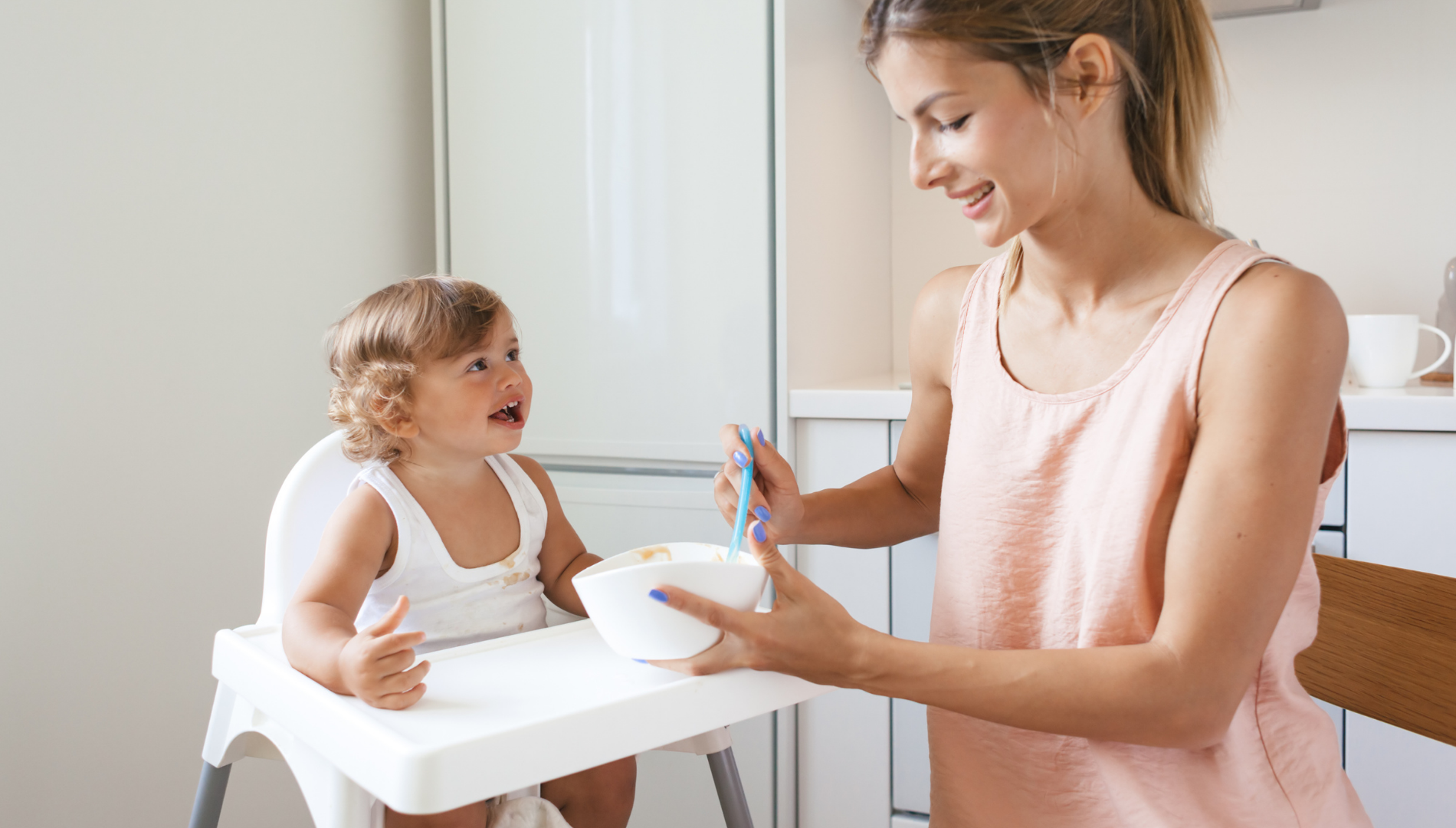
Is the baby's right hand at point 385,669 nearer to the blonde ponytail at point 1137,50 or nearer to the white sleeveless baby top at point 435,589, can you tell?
the white sleeveless baby top at point 435,589

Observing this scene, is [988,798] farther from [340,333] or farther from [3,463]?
[3,463]

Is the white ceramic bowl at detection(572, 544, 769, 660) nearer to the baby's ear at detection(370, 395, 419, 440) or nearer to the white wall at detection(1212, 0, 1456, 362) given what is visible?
the baby's ear at detection(370, 395, 419, 440)

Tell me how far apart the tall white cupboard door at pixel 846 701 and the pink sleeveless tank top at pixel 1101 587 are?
56 centimetres

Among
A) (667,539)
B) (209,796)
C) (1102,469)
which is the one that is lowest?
(209,796)

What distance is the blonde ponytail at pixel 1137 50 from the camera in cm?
68

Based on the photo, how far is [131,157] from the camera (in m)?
1.33

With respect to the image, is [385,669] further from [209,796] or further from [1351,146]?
[1351,146]

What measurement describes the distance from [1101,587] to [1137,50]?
40 cm

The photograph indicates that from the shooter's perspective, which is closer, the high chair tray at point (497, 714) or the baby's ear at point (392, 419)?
the high chair tray at point (497, 714)

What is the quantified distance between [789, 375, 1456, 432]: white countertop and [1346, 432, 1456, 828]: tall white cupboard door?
0.02m

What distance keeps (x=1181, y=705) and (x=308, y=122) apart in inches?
60.6

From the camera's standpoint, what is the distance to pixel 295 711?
2.13ft

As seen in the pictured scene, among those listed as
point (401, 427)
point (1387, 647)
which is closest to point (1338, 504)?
point (1387, 647)

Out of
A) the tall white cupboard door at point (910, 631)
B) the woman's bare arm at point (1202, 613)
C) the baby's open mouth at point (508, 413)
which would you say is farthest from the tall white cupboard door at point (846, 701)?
the woman's bare arm at point (1202, 613)
